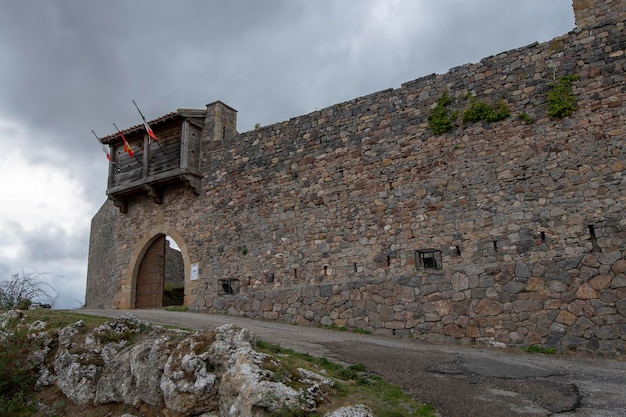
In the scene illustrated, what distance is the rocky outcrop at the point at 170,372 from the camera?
18.4 ft

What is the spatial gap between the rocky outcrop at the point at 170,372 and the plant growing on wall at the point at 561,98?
7.66m

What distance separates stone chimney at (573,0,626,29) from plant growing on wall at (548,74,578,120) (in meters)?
1.20

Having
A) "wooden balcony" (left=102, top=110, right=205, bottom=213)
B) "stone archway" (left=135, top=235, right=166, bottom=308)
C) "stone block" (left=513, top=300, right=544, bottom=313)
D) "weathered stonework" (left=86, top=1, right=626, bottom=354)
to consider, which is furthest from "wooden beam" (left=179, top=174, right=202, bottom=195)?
"stone block" (left=513, top=300, right=544, bottom=313)

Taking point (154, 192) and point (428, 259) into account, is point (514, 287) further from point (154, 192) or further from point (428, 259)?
point (154, 192)

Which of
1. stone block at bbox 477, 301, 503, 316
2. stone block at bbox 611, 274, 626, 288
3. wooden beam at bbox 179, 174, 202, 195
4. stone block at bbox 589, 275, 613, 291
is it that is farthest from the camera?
wooden beam at bbox 179, 174, 202, 195

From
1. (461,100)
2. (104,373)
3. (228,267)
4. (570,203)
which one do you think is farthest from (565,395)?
(228,267)

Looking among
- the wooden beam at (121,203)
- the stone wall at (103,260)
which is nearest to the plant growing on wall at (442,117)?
the wooden beam at (121,203)

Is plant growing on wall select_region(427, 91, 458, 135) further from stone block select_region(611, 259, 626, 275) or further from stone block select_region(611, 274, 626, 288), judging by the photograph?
stone block select_region(611, 274, 626, 288)

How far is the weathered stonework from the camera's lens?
9719 mm

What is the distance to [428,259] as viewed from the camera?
11.3m

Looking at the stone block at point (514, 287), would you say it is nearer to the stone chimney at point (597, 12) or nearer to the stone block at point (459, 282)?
the stone block at point (459, 282)

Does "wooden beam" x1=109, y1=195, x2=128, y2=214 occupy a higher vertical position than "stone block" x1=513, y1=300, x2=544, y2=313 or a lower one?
higher

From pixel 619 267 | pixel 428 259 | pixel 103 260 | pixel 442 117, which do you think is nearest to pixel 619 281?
pixel 619 267

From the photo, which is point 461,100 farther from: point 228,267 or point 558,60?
point 228,267
